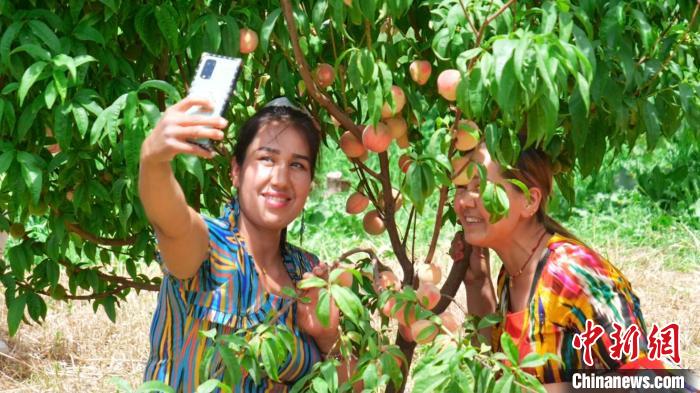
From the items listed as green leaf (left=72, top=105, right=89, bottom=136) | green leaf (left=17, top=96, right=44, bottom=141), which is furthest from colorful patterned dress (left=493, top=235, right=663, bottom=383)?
green leaf (left=17, top=96, right=44, bottom=141)

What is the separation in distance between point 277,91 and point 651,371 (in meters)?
1.04

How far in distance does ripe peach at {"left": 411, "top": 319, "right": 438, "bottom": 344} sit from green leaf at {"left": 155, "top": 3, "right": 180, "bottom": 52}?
0.75 m

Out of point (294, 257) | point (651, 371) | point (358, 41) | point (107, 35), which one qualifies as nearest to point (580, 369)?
point (651, 371)

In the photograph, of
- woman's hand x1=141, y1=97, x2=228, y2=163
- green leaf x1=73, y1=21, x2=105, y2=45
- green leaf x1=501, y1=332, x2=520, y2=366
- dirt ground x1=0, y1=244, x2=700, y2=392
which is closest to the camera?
woman's hand x1=141, y1=97, x2=228, y2=163

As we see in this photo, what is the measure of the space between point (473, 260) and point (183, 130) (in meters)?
1.07

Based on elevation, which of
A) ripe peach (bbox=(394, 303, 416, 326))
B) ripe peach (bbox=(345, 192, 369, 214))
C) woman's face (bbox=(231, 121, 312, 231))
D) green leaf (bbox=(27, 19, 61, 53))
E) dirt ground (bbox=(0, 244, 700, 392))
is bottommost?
dirt ground (bbox=(0, 244, 700, 392))

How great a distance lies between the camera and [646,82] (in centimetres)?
215

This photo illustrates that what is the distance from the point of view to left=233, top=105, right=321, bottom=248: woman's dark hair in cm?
230

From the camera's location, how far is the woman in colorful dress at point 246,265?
6.99 ft

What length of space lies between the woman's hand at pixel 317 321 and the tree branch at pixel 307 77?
34cm

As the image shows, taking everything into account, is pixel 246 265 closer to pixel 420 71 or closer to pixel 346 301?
pixel 346 301

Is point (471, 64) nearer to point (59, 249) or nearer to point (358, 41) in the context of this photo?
point (358, 41)

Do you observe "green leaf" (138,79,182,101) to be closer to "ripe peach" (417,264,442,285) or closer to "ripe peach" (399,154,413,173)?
"ripe peach" (399,154,413,173)

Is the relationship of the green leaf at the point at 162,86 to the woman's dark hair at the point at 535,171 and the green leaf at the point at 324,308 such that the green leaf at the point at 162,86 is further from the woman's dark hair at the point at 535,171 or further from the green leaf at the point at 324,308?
the woman's dark hair at the point at 535,171
